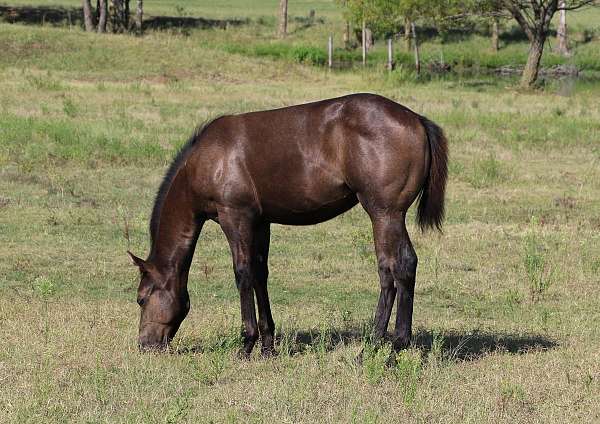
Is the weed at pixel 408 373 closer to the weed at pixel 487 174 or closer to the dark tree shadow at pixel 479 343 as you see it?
the dark tree shadow at pixel 479 343

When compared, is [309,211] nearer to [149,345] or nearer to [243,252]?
[243,252]

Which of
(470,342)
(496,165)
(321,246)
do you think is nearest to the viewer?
(470,342)

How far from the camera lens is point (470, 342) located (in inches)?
346

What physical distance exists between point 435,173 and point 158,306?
2.33 metres

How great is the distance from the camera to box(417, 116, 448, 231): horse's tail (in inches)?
308

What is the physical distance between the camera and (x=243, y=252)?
7996mm

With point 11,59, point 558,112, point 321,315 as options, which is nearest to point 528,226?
point 321,315

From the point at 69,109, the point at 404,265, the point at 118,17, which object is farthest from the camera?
the point at 118,17

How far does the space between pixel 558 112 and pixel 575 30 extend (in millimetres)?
31161

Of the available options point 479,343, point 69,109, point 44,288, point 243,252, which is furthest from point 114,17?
point 243,252

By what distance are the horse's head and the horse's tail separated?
1993mm

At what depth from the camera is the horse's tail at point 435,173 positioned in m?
7.83

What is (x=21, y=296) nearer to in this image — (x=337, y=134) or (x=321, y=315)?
(x=321, y=315)

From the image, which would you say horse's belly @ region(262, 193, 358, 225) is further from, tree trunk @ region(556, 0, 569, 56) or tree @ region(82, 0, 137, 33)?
tree trunk @ region(556, 0, 569, 56)
